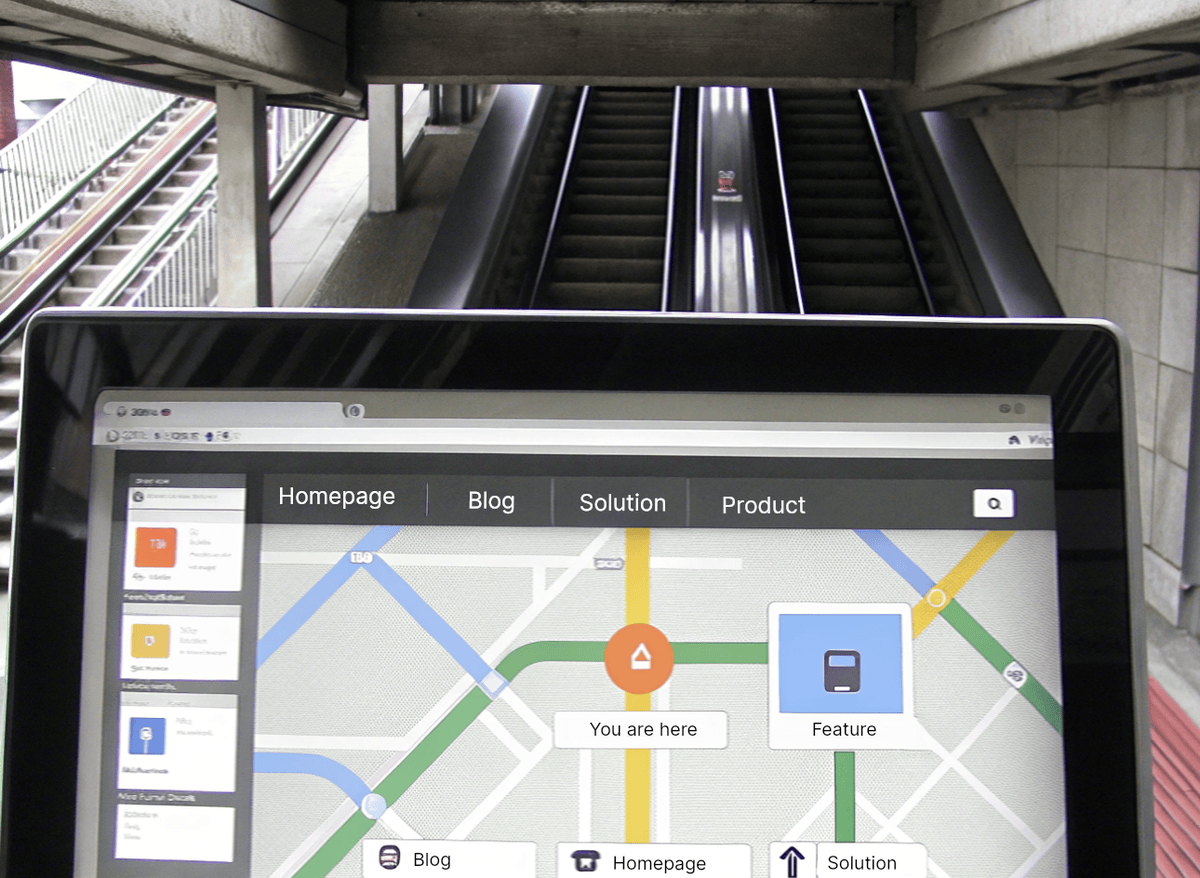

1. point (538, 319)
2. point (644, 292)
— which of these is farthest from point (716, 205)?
point (538, 319)

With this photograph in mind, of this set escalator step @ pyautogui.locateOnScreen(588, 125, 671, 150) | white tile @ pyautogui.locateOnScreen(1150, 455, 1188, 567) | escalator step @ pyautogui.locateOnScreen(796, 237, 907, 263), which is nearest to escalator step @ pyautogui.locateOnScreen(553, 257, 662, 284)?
escalator step @ pyautogui.locateOnScreen(796, 237, 907, 263)

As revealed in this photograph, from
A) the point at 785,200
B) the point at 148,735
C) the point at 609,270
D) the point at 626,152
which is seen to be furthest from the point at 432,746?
the point at 626,152

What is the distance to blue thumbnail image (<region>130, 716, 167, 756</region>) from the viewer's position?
631 mm

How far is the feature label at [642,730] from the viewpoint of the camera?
0.63 meters

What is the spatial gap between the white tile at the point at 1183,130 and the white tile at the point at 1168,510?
1390 millimetres

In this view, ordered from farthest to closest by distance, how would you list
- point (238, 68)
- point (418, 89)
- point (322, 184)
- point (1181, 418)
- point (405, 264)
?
point (418, 89) < point (322, 184) < point (405, 264) < point (238, 68) < point (1181, 418)

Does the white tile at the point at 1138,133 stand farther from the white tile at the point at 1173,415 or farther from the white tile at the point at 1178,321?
the white tile at the point at 1173,415

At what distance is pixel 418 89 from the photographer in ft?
36.6

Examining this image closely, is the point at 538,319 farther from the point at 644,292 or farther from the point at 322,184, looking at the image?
the point at 322,184

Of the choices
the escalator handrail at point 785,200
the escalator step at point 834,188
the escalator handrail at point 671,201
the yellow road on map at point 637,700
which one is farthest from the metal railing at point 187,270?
the yellow road on map at point 637,700

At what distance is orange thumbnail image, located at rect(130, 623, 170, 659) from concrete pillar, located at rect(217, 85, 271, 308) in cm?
647

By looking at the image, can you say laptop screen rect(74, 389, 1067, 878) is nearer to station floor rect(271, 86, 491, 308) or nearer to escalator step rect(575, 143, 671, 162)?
station floor rect(271, 86, 491, 308)

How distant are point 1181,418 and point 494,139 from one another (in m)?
5.88

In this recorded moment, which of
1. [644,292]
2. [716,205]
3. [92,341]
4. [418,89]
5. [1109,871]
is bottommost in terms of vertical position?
[1109,871]
